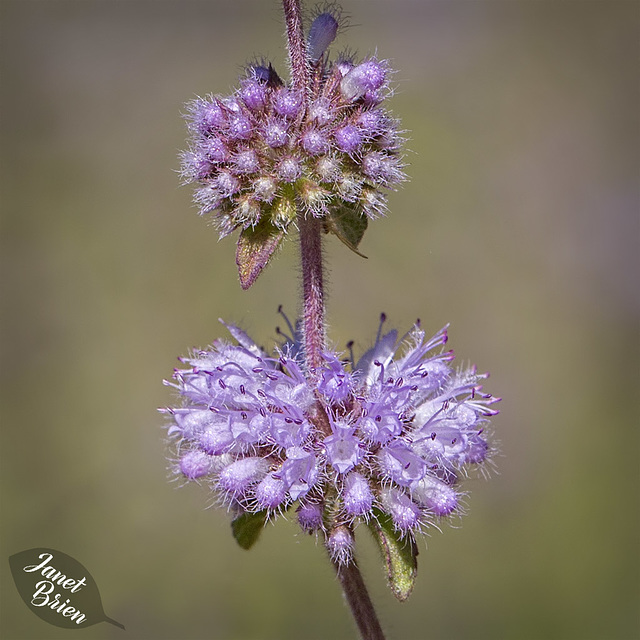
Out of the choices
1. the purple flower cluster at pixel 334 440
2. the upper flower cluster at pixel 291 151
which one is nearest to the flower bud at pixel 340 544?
the purple flower cluster at pixel 334 440

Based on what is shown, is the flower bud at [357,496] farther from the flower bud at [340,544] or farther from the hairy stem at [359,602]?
the hairy stem at [359,602]

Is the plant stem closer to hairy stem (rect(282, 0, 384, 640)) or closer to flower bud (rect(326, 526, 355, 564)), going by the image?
hairy stem (rect(282, 0, 384, 640))

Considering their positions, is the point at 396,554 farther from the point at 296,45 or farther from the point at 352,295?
the point at 352,295

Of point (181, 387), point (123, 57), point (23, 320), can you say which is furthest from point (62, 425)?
point (181, 387)

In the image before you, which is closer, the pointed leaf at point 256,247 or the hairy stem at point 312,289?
the pointed leaf at point 256,247

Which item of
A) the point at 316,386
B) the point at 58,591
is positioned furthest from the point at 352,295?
the point at 316,386

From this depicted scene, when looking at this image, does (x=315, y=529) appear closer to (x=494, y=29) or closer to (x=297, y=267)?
(x=297, y=267)
